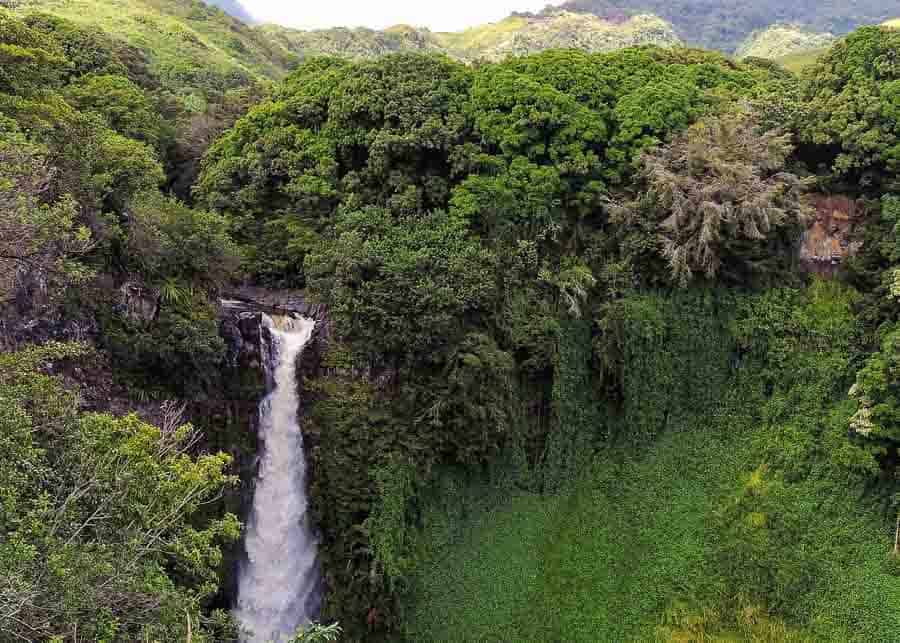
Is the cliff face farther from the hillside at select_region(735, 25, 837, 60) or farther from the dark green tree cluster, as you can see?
the hillside at select_region(735, 25, 837, 60)

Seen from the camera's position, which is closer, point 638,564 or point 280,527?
point 638,564

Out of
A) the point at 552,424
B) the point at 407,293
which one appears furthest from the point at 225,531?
the point at 552,424

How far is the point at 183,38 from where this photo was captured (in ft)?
146

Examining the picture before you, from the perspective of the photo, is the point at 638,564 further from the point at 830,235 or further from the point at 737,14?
the point at 737,14

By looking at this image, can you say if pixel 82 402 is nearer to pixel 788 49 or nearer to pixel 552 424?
pixel 552 424

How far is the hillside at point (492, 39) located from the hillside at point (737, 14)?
3043cm

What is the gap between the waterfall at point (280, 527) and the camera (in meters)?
15.4

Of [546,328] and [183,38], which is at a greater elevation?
[183,38]

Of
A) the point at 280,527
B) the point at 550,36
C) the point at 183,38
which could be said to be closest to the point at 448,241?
the point at 280,527

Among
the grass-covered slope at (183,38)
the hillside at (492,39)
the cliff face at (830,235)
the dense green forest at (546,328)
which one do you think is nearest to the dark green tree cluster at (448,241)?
the dense green forest at (546,328)

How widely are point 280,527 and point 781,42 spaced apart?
88.2 meters

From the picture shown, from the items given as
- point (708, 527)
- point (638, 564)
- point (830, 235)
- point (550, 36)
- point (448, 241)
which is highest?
point (550, 36)

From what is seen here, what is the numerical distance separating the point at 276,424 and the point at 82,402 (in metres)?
4.62

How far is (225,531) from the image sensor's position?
927 centimetres
